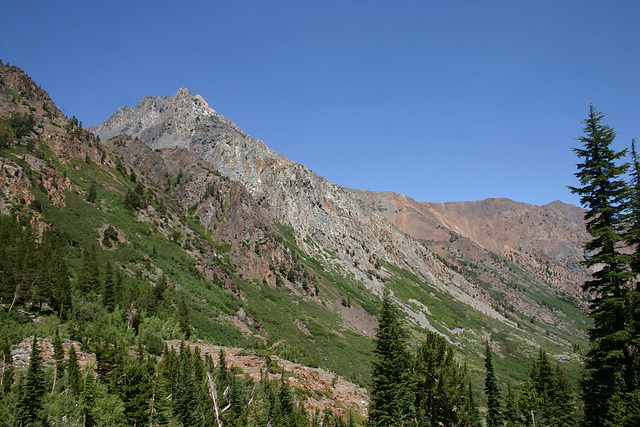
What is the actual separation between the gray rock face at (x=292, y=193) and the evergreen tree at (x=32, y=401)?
10826 cm

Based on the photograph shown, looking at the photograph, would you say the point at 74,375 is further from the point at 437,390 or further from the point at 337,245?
the point at 337,245

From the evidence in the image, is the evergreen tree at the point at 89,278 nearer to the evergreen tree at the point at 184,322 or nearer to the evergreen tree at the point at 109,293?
the evergreen tree at the point at 109,293

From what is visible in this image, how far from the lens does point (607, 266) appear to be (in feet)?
60.1

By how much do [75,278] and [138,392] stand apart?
2727 centimetres

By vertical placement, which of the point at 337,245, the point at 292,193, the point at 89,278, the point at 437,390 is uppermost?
the point at 292,193

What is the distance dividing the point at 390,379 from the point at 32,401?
22424 millimetres

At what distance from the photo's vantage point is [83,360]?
3030 centimetres

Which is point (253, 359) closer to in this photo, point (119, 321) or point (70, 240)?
point (119, 321)

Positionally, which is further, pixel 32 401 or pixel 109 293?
pixel 109 293

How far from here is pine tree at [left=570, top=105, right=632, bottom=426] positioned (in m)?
17.4

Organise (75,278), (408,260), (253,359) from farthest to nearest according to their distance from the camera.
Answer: (408,260)
(75,278)
(253,359)

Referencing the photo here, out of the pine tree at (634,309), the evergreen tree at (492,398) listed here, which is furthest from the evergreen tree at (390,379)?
the pine tree at (634,309)

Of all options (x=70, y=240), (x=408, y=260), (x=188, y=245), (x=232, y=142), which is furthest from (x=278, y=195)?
(x=70, y=240)

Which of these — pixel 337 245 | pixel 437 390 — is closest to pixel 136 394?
pixel 437 390
